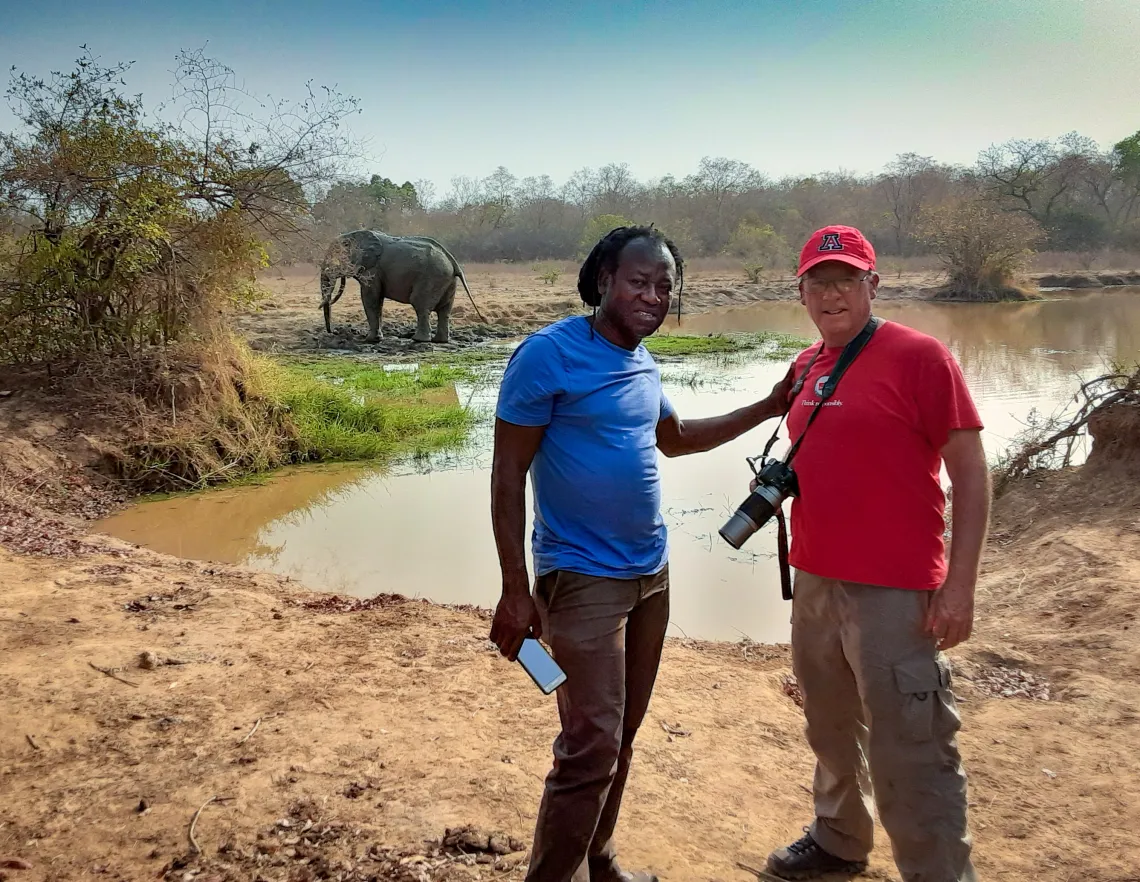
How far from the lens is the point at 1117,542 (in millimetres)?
5121

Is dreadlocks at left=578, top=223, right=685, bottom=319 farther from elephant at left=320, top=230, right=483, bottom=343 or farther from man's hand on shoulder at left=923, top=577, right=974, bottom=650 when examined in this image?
elephant at left=320, top=230, right=483, bottom=343

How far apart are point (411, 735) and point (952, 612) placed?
2.06 meters

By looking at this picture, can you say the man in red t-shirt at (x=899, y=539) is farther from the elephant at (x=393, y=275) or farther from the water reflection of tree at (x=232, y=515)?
the elephant at (x=393, y=275)

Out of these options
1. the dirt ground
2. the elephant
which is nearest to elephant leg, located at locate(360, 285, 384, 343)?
the elephant

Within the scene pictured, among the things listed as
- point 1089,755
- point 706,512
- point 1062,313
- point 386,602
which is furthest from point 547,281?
point 1089,755

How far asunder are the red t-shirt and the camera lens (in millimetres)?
177

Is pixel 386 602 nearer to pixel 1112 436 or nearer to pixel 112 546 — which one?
pixel 112 546

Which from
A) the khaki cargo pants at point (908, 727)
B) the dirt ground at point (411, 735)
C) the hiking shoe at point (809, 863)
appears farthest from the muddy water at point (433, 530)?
the khaki cargo pants at point (908, 727)

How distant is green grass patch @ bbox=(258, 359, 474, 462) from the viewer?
337 inches

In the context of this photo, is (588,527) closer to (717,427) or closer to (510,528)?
(510,528)

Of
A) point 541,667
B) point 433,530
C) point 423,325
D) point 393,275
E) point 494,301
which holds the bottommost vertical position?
point 433,530

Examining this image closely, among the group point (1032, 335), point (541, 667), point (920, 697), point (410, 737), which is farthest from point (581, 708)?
point (1032, 335)

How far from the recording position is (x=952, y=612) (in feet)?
6.72

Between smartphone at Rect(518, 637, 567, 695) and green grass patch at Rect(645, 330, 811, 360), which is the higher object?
green grass patch at Rect(645, 330, 811, 360)
